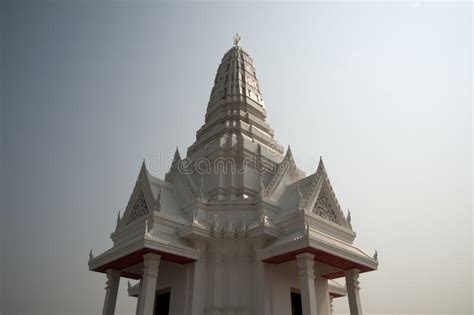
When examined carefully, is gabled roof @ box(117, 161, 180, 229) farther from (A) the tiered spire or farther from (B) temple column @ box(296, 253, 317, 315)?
(B) temple column @ box(296, 253, 317, 315)

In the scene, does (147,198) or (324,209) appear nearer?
(324,209)

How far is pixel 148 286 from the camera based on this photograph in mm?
14641

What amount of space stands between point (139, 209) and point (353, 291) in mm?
10752

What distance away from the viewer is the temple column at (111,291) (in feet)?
56.4

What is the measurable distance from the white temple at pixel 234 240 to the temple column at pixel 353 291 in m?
0.05

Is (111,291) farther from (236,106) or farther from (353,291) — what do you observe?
(236,106)

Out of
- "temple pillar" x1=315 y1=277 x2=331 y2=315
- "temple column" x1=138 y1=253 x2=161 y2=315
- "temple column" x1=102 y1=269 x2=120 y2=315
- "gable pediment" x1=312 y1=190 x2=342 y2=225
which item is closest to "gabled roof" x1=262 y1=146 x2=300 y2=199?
"gable pediment" x1=312 y1=190 x2=342 y2=225

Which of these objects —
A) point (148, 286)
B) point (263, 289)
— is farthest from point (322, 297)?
point (148, 286)

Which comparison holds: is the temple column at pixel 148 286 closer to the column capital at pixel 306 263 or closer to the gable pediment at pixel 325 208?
the column capital at pixel 306 263

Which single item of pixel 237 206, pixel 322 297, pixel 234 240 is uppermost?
pixel 237 206

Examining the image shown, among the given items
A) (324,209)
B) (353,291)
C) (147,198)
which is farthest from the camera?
(147,198)

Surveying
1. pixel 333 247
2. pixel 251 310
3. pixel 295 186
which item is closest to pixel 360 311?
pixel 333 247

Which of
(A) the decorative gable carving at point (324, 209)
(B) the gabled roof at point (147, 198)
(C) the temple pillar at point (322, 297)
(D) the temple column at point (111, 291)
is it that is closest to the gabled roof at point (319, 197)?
(A) the decorative gable carving at point (324, 209)

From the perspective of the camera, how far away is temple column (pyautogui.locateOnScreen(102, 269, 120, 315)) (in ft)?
56.4
